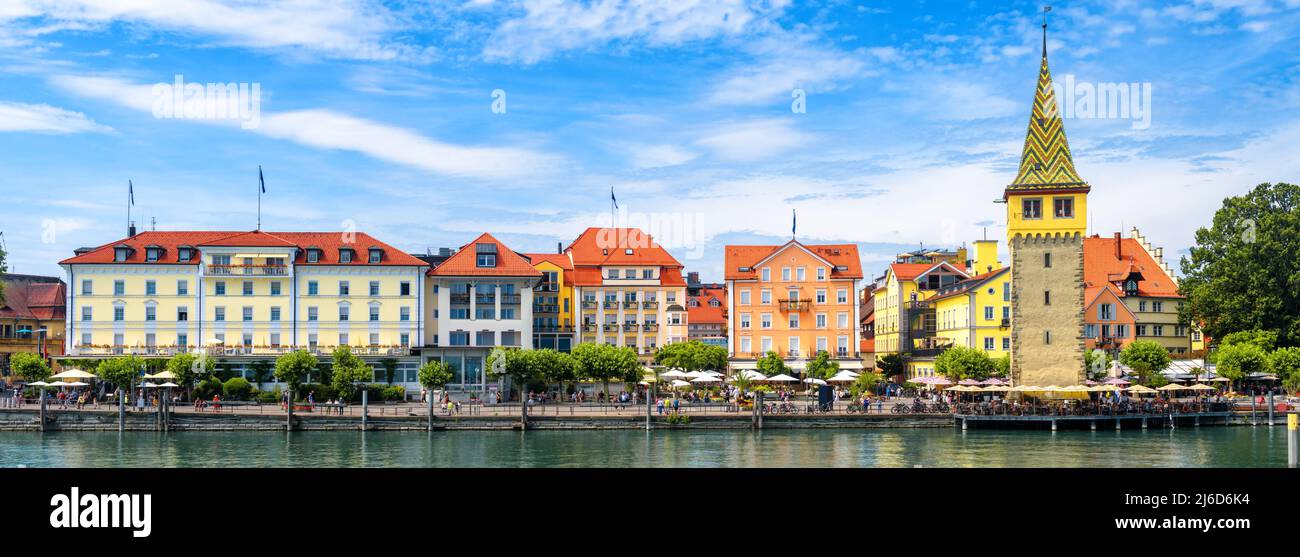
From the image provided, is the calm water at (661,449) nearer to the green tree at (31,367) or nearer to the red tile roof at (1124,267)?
the green tree at (31,367)

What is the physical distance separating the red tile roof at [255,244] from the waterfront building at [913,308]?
41404 mm

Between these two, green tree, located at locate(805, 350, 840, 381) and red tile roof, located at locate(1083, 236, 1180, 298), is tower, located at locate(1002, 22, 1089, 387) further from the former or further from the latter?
red tile roof, located at locate(1083, 236, 1180, 298)

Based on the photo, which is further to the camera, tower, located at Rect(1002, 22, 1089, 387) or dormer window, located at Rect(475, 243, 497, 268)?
dormer window, located at Rect(475, 243, 497, 268)

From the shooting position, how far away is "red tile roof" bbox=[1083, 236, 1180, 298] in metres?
90.1

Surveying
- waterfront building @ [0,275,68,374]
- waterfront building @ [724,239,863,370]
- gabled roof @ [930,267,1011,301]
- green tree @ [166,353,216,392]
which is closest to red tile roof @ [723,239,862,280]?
waterfront building @ [724,239,863,370]

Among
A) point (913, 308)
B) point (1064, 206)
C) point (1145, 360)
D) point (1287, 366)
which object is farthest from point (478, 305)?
point (1287, 366)

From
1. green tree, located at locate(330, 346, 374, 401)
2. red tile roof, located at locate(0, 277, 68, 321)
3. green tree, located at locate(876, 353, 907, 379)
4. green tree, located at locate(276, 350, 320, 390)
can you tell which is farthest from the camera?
red tile roof, located at locate(0, 277, 68, 321)

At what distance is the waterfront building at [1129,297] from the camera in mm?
87125

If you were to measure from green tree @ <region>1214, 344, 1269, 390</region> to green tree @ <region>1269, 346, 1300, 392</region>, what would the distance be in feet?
1.61

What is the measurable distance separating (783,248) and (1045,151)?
25.4 meters
